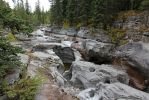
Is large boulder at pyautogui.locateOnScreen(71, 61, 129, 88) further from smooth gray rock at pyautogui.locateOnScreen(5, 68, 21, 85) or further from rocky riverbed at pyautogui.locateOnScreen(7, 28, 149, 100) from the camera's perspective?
smooth gray rock at pyautogui.locateOnScreen(5, 68, 21, 85)

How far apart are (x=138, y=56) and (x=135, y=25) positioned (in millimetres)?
10978

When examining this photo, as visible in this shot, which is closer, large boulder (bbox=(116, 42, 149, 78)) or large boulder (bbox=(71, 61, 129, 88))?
large boulder (bbox=(71, 61, 129, 88))

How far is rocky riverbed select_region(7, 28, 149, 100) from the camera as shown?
12273mm

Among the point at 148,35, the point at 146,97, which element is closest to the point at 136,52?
the point at 148,35

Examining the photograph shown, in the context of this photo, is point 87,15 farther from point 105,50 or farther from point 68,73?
point 68,73

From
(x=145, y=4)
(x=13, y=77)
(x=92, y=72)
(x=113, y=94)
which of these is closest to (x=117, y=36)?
(x=145, y=4)

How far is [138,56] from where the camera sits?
64.6 feet

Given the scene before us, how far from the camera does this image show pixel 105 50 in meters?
26.5

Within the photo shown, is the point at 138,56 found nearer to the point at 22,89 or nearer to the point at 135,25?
the point at 135,25

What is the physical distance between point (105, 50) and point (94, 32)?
35.3 ft

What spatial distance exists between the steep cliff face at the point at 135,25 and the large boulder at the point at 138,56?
3.59 m

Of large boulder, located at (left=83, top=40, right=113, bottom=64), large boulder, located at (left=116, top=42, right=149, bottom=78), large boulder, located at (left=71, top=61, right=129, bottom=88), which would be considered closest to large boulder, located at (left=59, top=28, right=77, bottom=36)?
large boulder, located at (left=83, top=40, right=113, bottom=64)

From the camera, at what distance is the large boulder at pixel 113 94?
1192cm

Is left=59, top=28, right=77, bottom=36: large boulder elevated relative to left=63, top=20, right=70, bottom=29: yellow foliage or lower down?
lower down
